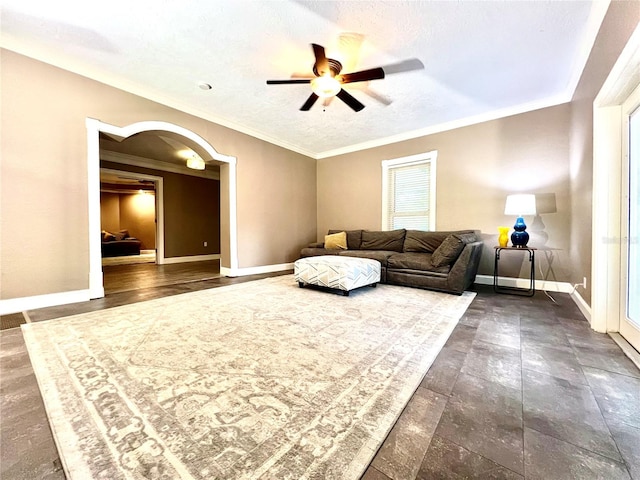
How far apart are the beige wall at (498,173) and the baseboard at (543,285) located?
0.34 ft

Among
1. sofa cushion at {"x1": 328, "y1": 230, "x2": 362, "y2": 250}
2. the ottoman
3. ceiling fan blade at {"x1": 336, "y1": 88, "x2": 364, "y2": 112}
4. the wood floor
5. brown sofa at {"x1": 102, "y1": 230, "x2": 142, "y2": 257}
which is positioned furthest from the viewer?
brown sofa at {"x1": 102, "y1": 230, "x2": 142, "y2": 257}

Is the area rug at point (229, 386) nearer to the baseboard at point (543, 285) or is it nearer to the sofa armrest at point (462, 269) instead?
the sofa armrest at point (462, 269)

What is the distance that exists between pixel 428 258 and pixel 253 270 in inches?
127

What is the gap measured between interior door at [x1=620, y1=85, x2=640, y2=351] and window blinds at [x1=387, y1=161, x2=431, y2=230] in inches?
111

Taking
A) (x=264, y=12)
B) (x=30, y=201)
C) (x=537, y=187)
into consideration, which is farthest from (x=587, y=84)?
(x=30, y=201)

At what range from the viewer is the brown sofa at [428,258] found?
320 centimetres

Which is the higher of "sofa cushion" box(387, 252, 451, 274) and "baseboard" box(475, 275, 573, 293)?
"sofa cushion" box(387, 252, 451, 274)

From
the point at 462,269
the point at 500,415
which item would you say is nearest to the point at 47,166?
the point at 500,415

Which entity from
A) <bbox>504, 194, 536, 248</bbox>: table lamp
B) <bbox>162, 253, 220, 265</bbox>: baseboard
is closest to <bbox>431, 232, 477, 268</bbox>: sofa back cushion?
<bbox>504, 194, 536, 248</bbox>: table lamp

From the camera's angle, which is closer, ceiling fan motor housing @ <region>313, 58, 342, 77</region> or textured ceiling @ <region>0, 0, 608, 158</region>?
textured ceiling @ <region>0, 0, 608, 158</region>

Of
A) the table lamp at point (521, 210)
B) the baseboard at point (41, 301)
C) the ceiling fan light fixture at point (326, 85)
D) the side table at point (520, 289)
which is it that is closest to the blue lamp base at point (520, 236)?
the table lamp at point (521, 210)

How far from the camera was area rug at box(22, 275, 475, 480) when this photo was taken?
90 centimetres

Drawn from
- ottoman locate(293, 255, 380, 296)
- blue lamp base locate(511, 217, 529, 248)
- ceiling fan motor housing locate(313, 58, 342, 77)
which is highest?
ceiling fan motor housing locate(313, 58, 342, 77)

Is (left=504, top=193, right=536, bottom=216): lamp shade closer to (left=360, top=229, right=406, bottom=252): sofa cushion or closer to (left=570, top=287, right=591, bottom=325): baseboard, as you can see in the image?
(left=570, top=287, right=591, bottom=325): baseboard
